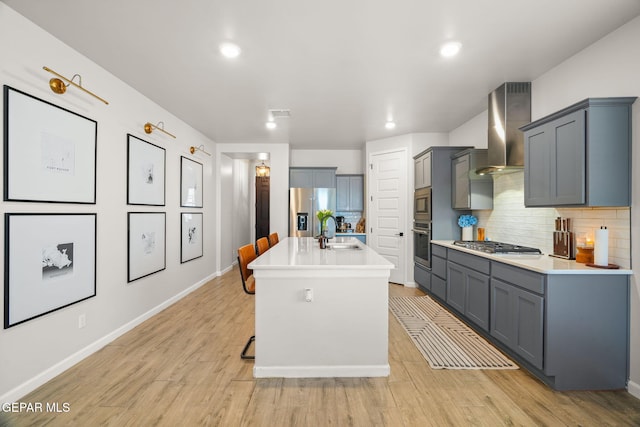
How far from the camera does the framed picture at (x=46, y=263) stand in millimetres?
2037

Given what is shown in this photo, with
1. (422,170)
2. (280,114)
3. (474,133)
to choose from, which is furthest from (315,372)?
(474,133)

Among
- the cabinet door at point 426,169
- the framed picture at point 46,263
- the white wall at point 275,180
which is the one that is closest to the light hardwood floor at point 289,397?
the framed picture at point 46,263

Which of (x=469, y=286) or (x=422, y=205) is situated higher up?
(x=422, y=205)

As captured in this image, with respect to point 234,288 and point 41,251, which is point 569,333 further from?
point 234,288

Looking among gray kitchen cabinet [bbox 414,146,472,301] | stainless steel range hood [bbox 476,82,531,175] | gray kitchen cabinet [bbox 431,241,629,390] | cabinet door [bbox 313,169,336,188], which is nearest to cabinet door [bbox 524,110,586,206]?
stainless steel range hood [bbox 476,82,531,175]

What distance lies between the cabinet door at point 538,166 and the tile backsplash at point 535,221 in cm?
34

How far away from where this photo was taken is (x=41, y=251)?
7.34 ft

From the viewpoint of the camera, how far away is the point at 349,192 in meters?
6.42

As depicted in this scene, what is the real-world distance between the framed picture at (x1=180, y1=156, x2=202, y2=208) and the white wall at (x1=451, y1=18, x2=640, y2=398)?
454cm

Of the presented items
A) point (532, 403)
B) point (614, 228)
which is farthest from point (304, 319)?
point (614, 228)

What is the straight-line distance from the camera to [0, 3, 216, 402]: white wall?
2.08m

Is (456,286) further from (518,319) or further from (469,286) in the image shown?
(518,319)

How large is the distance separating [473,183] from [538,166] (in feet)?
4.23

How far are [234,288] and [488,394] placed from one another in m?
3.87
